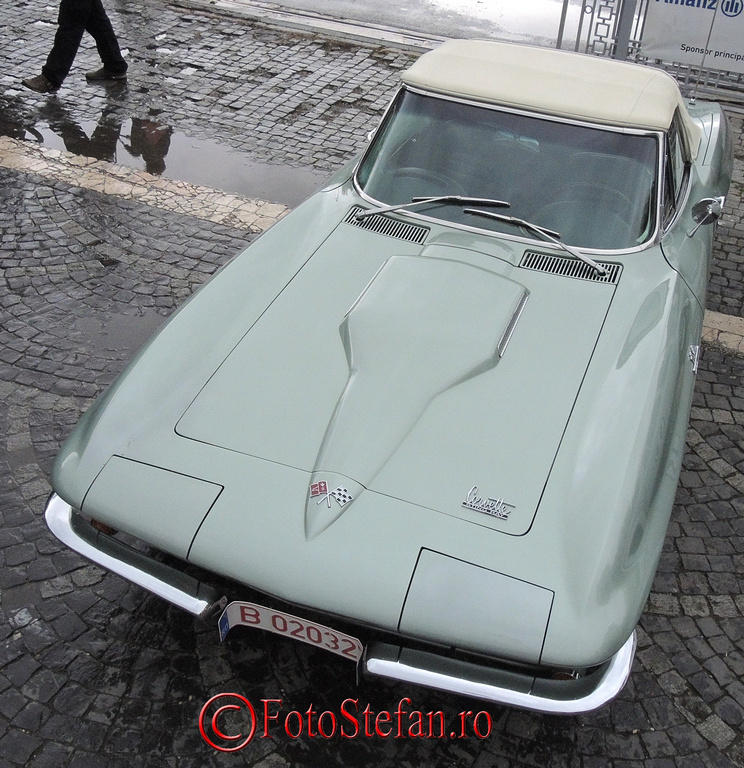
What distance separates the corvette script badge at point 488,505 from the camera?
8.39 feet

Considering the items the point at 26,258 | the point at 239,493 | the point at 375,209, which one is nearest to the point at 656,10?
the point at 375,209

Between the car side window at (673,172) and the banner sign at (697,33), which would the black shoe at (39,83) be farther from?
the banner sign at (697,33)

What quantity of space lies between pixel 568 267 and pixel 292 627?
1911 millimetres

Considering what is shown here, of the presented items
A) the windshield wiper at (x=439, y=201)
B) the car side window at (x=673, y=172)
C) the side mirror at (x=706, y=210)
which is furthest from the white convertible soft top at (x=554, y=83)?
the windshield wiper at (x=439, y=201)

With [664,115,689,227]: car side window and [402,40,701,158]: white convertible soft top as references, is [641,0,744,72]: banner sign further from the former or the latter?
[664,115,689,227]: car side window

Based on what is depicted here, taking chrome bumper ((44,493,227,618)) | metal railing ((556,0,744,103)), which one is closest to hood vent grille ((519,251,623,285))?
chrome bumper ((44,493,227,618))

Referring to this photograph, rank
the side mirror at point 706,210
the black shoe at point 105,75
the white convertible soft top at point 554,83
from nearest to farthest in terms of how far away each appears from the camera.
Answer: the white convertible soft top at point 554,83
the side mirror at point 706,210
the black shoe at point 105,75

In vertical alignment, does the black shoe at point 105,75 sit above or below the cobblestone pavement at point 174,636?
above

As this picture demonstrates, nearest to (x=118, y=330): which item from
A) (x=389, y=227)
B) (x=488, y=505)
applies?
(x=389, y=227)

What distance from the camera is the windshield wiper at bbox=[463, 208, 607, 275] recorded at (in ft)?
11.3

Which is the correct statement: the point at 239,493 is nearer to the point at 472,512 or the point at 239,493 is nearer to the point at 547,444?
the point at 472,512

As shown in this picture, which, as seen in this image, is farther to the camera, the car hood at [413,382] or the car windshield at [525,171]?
the car windshield at [525,171]

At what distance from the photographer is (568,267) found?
348 centimetres

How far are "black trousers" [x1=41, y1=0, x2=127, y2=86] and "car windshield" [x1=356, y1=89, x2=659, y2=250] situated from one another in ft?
15.2
